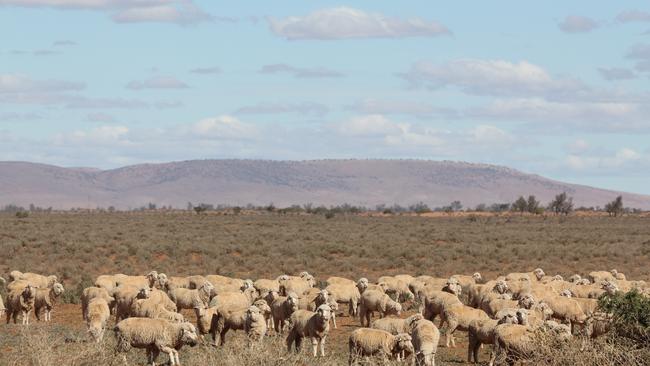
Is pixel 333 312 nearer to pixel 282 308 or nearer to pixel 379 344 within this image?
pixel 282 308

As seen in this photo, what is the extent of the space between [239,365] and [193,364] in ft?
3.84

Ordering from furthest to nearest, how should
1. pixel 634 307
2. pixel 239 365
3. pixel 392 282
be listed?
pixel 392 282 → pixel 634 307 → pixel 239 365

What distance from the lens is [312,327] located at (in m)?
20.1

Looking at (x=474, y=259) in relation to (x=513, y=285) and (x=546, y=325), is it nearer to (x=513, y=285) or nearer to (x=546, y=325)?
(x=513, y=285)

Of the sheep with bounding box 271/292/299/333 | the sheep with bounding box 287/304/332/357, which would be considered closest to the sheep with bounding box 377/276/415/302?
the sheep with bounding box 271/292/299/333

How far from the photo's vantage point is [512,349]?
17797mm

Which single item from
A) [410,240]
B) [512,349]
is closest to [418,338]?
[512,349]

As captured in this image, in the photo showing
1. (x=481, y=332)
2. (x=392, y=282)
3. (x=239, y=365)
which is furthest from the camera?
(x=392, y=282)

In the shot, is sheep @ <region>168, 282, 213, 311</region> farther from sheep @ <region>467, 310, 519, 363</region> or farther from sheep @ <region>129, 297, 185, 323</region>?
sheep @ <region>467, 310, 519, 363</region>

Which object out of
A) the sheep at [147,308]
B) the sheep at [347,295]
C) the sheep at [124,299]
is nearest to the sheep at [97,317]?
the sheep at [147,308]

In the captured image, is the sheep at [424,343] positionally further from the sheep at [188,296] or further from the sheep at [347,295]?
the sheep at [347,295]

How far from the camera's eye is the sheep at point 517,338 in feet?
55.9

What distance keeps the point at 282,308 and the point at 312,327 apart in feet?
9.67

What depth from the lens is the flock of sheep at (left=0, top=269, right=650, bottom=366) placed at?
17.7 metres
